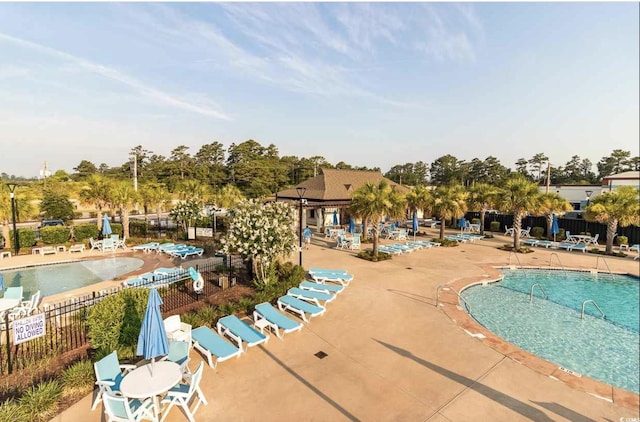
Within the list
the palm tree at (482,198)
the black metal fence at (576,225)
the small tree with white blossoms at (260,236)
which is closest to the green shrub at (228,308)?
the small tree with white blossoms at (260,236)

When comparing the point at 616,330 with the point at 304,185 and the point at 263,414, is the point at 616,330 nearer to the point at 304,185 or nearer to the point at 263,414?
the point at 263,414

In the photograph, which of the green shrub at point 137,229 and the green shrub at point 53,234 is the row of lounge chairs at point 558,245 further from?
the green shrub at point 53,234

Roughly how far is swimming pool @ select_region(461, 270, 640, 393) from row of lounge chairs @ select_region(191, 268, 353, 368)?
5135mm

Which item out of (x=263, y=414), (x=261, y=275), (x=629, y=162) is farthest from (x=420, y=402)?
(x=629, y=162)

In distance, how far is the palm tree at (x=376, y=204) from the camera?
53.7 feet

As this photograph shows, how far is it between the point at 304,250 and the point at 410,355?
1255cm

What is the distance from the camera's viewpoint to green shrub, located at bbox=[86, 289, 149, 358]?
673 centimetres

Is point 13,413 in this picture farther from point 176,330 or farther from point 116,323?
point 176,330

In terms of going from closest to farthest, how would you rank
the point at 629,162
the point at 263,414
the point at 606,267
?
the point at 263,414 < the point at 606,267 < the point at 629,162

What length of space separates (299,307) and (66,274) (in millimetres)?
11867

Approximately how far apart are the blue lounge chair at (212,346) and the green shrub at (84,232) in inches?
665

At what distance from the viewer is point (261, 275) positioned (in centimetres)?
1147

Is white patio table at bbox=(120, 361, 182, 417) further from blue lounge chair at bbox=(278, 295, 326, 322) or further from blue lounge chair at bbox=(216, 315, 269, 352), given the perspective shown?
blue lounge chair at bbox=(278, 295, 326, 322)

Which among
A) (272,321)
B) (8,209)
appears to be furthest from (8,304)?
(8,209)
